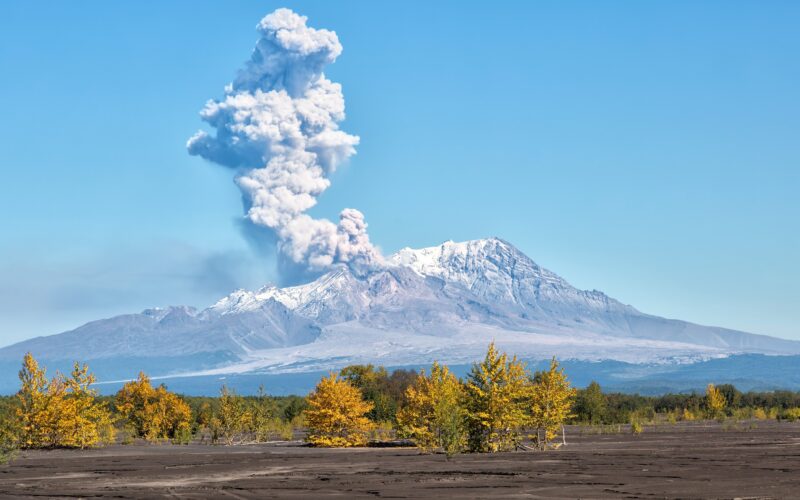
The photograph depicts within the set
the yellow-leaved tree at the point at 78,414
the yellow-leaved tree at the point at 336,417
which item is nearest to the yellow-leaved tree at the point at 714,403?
the yellow-leaved tree at the point at 336,417

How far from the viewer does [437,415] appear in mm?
56500

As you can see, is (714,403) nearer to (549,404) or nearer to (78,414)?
(549,404)

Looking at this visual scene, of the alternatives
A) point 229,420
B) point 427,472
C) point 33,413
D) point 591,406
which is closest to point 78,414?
point 33,413

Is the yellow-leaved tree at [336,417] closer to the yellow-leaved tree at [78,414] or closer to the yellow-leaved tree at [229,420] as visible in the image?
the yellow-leaved tree at [229,420]

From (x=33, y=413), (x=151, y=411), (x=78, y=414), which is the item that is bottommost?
(x=78, y=414)

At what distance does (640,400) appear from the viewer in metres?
134

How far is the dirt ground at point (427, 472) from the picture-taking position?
35694 mm

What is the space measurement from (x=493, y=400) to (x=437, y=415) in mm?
3368

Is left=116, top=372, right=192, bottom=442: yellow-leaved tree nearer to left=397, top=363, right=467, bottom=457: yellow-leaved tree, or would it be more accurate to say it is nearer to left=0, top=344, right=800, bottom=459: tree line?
left=0, top=344, right=800, bottom=459: tree line

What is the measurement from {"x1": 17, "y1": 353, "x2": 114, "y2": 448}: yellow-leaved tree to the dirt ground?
11.4ft

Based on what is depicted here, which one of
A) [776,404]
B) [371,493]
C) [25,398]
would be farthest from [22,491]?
[776,404]

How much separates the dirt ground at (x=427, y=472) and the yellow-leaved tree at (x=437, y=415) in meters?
1.16

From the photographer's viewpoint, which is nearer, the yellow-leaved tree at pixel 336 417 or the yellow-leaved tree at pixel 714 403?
the yellow-leaved tree at pixel 336 417

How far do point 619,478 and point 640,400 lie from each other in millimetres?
97524
